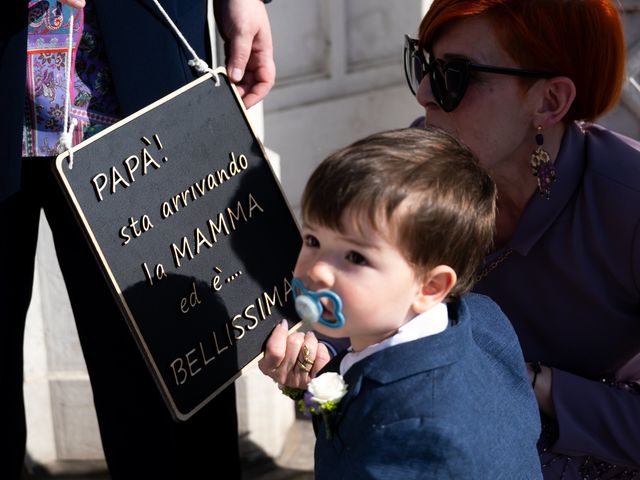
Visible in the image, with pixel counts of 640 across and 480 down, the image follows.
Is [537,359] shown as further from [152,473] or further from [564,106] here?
[152,473]

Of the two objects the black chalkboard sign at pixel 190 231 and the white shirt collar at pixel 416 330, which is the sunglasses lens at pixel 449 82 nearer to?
the black chalkboard sign at pixel 190 231

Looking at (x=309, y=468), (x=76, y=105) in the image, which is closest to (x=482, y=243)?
(x=76, y=105)

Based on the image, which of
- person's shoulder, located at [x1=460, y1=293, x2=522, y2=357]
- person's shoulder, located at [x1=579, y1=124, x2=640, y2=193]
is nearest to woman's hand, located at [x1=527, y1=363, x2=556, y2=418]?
person's shoulder, located at [x1=460, y1=293, x2=522, y2=357]

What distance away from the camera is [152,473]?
6.70 feet

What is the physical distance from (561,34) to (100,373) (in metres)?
1.12

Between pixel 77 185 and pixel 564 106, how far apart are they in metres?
0.91

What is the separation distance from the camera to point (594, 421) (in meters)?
1.76

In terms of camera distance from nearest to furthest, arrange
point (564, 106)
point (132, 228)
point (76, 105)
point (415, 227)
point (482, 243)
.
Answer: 1. point (415, 227)
2. point (482, 243)
3. point (132, 228)
4. point (76, 105)
5. point (564, 106)

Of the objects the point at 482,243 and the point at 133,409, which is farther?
the point at 133,409

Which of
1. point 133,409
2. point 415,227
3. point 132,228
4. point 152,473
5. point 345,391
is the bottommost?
point 152,473

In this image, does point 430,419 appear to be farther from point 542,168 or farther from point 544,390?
point 542,168

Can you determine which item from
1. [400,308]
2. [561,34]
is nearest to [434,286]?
[400,308]

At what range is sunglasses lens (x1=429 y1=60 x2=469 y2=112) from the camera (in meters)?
1.78

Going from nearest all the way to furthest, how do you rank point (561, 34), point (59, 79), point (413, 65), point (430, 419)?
point (430, 419)
point (59, 79)
point (561, 34)
point (413, 65)
